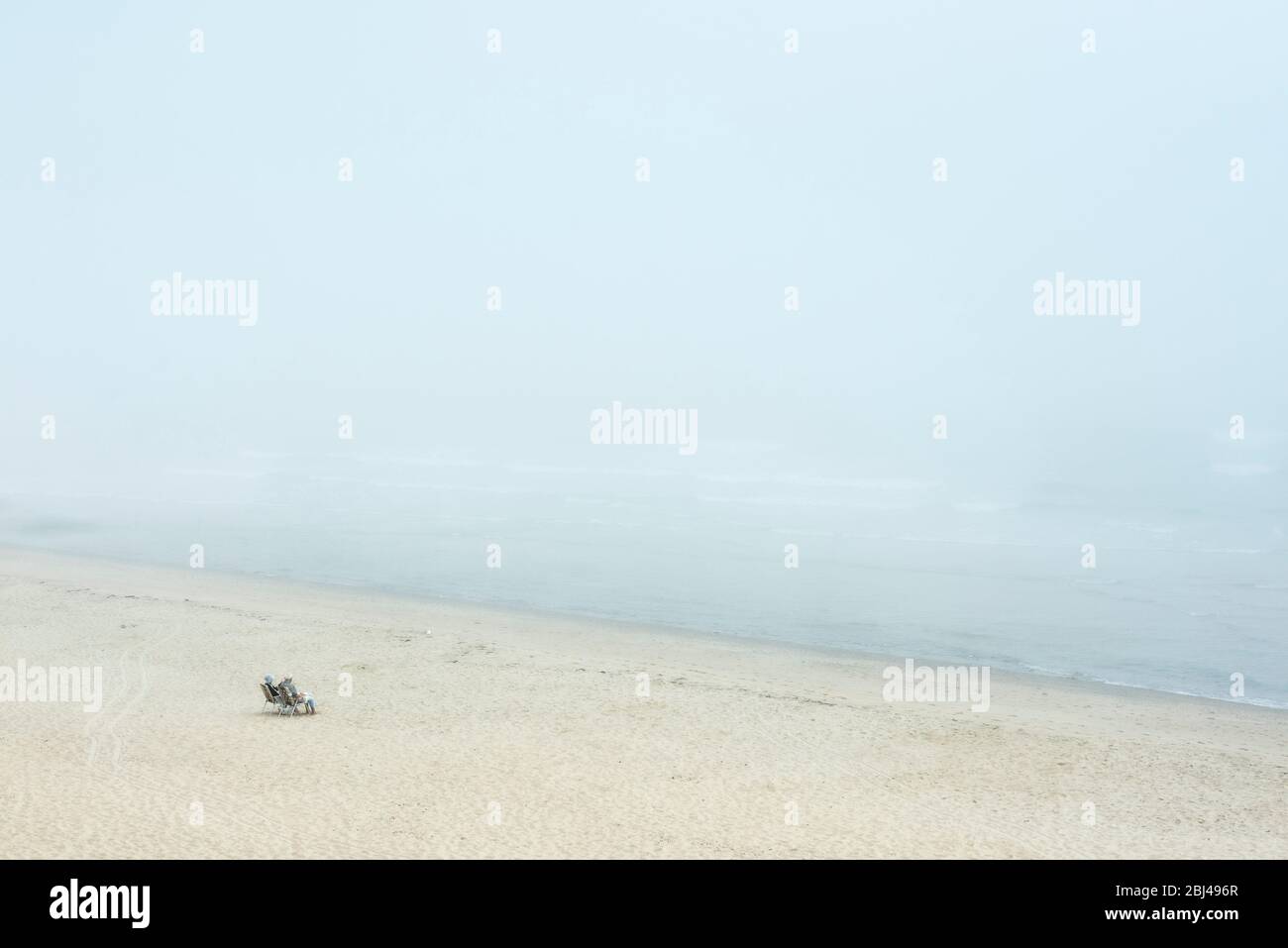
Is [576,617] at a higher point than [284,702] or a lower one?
lower

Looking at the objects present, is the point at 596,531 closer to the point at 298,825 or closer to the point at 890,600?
the point at 890,600

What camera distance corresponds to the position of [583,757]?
16922mm

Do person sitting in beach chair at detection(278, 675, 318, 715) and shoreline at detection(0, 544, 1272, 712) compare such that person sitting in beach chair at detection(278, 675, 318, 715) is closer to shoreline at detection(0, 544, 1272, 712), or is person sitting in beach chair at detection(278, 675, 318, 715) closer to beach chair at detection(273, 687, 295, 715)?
beach chair at detection(273, 687, 295, 715)

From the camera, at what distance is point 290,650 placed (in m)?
24.6

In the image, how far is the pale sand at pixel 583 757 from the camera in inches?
520

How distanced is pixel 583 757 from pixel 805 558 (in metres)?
28.9

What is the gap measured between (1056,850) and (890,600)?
21.3 m

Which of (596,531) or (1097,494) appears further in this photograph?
(1097,494)

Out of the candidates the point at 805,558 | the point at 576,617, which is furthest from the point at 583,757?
the point at 805,558

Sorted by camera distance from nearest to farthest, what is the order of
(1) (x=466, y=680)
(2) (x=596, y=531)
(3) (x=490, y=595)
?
(1) (x=466, y=680)
(3) (x=490, y=595)
(2) (x=596, y=531)

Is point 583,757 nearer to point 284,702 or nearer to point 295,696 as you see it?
point 295,696

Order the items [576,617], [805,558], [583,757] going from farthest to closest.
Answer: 1. [805,558]
2. [576,617]
3. [583,757]

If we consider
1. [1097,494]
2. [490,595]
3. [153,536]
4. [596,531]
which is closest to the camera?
[490,595]

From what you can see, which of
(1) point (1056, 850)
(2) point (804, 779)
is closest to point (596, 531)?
(2) point (804, 779)
